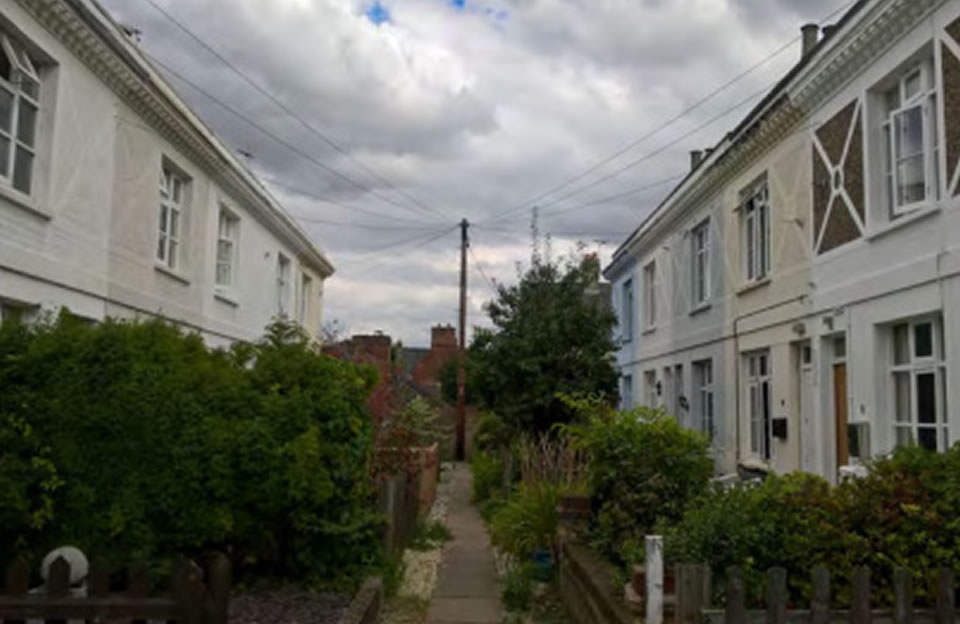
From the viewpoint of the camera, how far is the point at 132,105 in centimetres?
1193

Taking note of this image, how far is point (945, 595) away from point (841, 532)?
0.69 m

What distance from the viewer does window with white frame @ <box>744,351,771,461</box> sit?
46.1ft

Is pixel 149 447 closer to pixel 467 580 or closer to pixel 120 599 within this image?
pixel 120 599

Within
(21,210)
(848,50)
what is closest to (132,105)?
(21,210)

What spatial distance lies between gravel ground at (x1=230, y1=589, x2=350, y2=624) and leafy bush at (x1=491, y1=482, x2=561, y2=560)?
310cm

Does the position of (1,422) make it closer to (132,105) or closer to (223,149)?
(132,105)

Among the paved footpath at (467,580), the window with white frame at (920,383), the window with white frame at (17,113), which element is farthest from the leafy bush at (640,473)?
the window with white frame at (17,113)

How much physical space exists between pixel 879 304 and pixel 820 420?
2267mm

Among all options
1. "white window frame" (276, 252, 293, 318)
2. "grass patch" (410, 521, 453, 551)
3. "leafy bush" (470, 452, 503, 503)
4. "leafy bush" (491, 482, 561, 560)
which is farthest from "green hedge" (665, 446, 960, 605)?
"white window frame" (276, 252, 293, 318)

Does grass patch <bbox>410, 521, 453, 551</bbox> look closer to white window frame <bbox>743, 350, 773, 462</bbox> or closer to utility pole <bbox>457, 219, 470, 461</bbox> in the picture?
white window frame <bbox>743, 350, 773, 462</bbox>

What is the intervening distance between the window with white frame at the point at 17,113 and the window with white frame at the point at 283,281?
42.9 ft

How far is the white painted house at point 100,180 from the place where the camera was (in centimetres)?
915

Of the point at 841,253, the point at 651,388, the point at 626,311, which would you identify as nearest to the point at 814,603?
the point at 841,253

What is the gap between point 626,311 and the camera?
88.9ft
